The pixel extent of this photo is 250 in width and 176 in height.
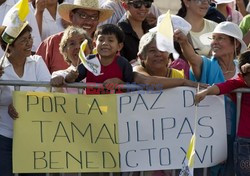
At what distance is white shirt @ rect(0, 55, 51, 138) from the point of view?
9250 mm

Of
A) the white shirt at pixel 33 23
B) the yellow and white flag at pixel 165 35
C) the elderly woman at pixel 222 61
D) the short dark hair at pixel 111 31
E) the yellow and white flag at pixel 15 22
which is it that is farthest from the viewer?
the white shirt at pixel 33 23

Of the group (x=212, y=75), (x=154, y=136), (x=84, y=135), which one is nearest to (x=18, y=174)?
(x=84, y=135)

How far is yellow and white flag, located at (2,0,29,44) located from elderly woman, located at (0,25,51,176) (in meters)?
0.18

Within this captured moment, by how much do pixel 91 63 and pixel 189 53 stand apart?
0.96 m

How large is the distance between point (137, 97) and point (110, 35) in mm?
712

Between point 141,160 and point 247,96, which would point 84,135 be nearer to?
point 141,160

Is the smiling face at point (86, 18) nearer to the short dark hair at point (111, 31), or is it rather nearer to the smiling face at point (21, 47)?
the short dark hair at point (111, 31)

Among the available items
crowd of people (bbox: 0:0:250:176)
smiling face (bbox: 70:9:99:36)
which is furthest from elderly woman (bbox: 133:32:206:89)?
smiling face (bbox: 70:9:99:36)

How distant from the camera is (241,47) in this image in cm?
998

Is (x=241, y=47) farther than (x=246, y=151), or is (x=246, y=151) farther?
(x=241, y=47)

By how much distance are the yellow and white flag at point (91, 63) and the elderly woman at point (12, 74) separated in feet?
1.62

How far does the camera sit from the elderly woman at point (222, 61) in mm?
9367

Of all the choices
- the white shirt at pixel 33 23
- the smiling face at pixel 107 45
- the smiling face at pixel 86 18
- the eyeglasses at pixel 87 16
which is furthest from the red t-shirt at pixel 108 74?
the white shirt at pixel 33 23

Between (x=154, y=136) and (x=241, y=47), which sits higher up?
(x=241, y=47)
